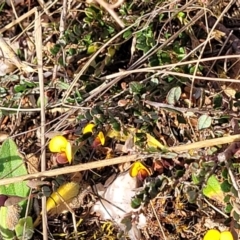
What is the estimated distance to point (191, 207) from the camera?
155 centimetres

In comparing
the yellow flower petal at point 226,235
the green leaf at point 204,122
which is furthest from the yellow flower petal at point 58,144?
the yellow flower petal at point 226,235

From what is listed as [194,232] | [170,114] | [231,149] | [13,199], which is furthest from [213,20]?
[13,199]

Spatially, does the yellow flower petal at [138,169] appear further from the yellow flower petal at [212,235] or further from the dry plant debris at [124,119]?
the yellow flower petal at [212,235]

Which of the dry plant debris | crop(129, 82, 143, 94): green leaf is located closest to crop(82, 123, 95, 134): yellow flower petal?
the dry plant debris

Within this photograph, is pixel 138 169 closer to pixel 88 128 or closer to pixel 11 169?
pixel 88 128

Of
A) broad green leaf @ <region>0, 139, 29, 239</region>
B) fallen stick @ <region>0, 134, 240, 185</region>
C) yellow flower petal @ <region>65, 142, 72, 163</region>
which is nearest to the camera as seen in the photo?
fallen stick @ <region>0, 134, 240, 185</region>

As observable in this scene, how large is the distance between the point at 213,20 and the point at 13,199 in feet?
2.48

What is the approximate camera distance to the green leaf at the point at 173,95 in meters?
1.40

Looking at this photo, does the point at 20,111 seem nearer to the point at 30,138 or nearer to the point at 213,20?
the point at 30,138

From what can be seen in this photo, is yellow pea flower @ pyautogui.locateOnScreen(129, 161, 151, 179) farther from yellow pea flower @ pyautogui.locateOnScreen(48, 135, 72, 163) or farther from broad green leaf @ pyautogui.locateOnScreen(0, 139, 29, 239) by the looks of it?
broad green leaf @ pyautogui.locateOnScreen(0, 139, 29, 239)

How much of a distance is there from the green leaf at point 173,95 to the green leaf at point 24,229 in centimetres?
48

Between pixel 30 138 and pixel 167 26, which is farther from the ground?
pixel 167 26

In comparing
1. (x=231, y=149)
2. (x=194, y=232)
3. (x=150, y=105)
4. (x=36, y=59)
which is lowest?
(x=194, y=232)

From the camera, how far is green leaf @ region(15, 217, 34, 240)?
144 cm
